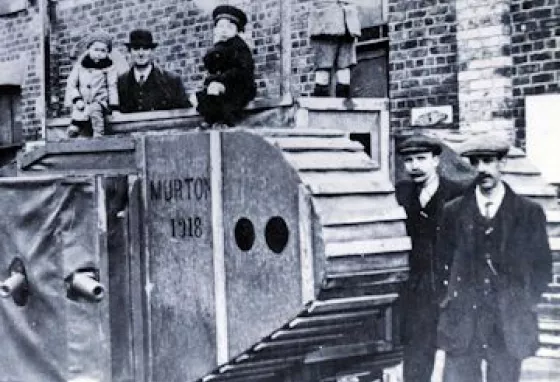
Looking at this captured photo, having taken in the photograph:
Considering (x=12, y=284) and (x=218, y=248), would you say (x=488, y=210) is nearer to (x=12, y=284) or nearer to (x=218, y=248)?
(x=218, y=248)

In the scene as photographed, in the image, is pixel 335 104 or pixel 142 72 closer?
pixel 335 104

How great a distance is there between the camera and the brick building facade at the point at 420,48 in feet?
26.2

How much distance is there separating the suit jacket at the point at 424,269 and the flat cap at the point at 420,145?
0.79ft

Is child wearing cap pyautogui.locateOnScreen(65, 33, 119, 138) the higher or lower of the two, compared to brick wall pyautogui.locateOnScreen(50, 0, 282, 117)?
lower

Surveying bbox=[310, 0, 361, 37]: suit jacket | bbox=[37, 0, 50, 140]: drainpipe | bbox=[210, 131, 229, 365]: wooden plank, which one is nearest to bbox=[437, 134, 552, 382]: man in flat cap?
bbox=[210, 131, 229, 365]: wooden plank

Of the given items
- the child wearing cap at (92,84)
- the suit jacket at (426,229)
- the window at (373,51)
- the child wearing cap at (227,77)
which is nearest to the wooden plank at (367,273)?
the suit jacket at (426,229)

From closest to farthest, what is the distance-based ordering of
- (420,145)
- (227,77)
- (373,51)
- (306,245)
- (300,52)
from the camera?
1. (306,245)
2. (420,145)
3. (227,77)
4. (373,51)
5. (300,52)

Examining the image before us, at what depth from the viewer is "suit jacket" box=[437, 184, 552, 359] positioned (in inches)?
221

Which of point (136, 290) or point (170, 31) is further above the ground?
point (170, 31)

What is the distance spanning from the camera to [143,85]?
27.6 ft

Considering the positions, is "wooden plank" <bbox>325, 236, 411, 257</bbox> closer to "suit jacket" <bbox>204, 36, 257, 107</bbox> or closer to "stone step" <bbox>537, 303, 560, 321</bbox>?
"suit jacket" <bbox>204, 36, 257, 107</bbox>

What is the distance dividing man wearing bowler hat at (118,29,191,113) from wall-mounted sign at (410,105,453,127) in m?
2.09

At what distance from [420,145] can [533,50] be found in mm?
2551

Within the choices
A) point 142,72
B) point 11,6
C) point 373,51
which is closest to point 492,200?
point 142,72
